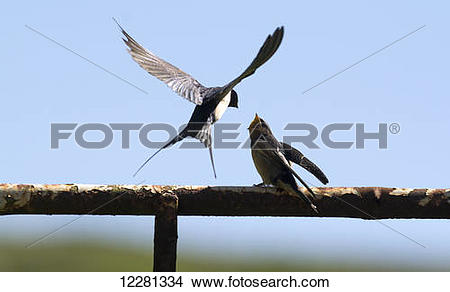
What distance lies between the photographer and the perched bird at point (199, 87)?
12.5 ft

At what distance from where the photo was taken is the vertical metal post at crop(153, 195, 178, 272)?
7.82ft

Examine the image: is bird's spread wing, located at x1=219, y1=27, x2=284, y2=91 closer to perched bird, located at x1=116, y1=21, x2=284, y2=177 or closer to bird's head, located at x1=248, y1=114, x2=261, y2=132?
perched bird, located at x1=116, y1=21, x2=284, y2=177

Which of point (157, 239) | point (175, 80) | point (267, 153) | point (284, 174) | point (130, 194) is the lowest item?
point (157, 239)

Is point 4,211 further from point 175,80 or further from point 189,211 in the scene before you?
point 175,80

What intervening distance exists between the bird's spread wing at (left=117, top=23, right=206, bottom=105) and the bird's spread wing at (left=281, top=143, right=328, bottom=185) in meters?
1.09

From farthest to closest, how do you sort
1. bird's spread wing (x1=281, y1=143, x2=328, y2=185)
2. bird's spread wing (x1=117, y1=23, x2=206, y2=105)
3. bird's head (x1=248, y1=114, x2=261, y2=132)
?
bird's spread wing (x1=117, y1=23, x2=206, y2=105), bird's head (x1=248, y1=114, x2=261, y2=132), bird's spread wing (x1=281, y1=143, x2=328, y2=185)

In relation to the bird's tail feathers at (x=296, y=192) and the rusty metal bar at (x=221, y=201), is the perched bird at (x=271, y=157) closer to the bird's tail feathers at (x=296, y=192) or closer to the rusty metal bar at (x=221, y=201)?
the bird's tail feathers at (x=296, y=192)

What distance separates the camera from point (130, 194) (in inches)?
96.4

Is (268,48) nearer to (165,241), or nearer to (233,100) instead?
(165,241)

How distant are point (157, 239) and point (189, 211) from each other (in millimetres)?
178

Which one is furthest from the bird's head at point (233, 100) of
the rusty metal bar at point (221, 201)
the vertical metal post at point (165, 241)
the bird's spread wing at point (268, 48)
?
the vertical metal post at point (165, 241)

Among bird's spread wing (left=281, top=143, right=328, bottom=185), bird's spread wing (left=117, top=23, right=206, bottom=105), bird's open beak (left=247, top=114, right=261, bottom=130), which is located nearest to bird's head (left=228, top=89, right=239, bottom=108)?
A: bird's spread wing (left=117, top=23, right=206, bottom=105)

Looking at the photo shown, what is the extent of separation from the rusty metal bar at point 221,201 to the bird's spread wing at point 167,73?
2433mm

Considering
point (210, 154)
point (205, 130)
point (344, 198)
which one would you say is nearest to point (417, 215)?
point (344, 198)
